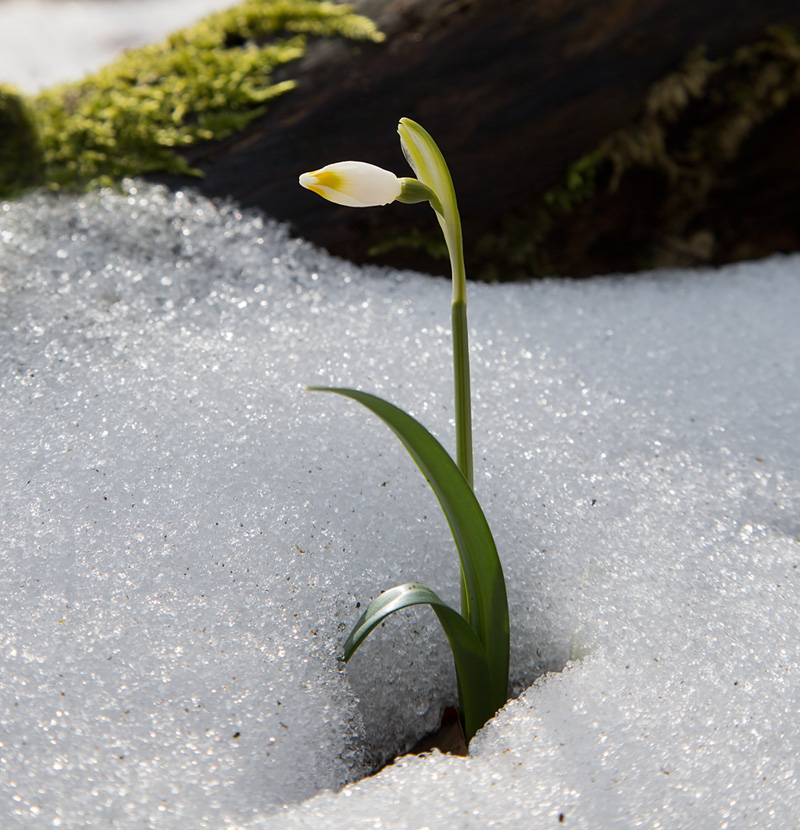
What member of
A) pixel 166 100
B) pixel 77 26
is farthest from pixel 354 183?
pixel 77 26

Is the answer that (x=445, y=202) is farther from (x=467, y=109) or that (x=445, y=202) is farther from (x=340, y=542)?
(x=467, y=109)

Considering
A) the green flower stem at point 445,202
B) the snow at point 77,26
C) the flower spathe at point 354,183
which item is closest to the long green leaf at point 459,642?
the green flower stem at point 445,202

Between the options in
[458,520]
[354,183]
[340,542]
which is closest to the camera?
[354,183]

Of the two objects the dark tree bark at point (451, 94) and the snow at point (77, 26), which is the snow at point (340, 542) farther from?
the snow at point (77, 26)

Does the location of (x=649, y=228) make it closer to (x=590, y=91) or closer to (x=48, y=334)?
(x=590, y=91)

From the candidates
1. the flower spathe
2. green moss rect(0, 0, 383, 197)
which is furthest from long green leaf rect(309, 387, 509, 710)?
green moss rect(0, 0, 383, 197)
